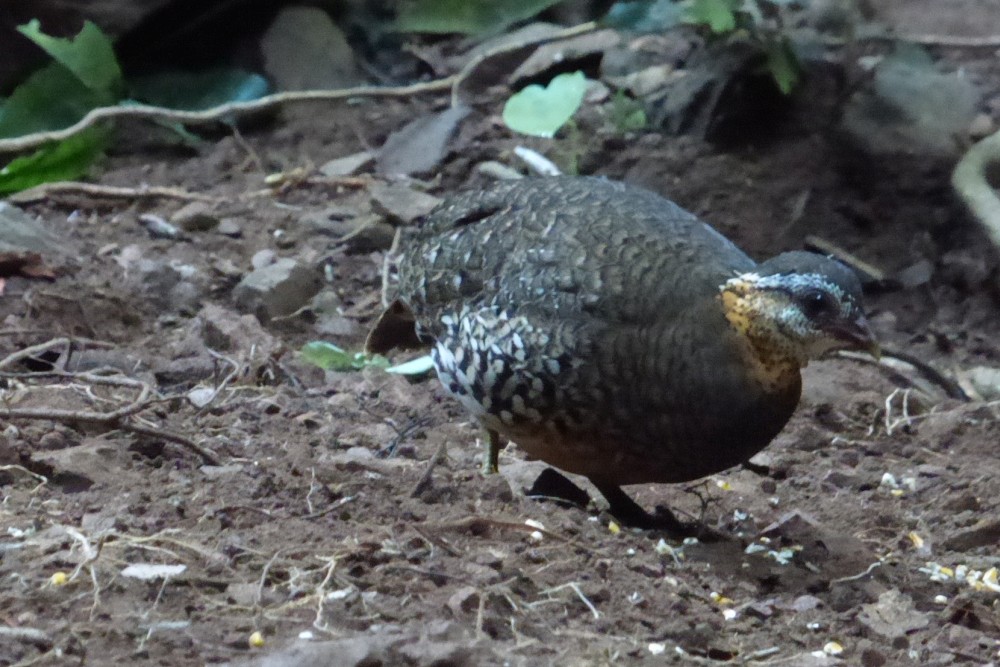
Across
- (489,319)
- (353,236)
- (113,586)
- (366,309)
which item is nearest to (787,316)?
(489,319)

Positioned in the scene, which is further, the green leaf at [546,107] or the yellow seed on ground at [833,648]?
the green leaf at [546,107]

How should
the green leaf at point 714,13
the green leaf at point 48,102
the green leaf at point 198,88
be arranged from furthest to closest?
the green leaf at point 198,88, the green leaf at point 48,102, the green leaf at point 714,13

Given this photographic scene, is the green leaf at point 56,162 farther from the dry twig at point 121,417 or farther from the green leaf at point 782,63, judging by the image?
the green leaf at point 782,63

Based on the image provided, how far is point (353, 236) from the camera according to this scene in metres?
6.39

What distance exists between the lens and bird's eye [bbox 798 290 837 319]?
3.56 metres

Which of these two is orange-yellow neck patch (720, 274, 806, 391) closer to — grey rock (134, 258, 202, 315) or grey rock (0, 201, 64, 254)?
grey rock (134, 258, 202, 315)

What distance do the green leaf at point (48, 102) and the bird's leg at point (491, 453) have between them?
364 cm

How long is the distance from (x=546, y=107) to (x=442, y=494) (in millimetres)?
3340

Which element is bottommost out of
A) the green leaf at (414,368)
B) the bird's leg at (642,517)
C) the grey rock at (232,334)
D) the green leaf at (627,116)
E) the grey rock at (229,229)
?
the grey rock at (229,229)

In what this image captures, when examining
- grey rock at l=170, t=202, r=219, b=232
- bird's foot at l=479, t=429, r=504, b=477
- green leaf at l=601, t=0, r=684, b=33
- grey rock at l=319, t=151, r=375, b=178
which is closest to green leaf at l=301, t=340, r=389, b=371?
bird's foot at l=479, t=429, r=504, b=477

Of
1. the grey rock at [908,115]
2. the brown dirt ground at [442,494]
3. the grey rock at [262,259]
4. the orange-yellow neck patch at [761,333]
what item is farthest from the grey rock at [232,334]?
the grey rock at [908,115]

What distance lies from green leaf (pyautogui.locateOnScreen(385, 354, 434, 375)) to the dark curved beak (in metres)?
2.05

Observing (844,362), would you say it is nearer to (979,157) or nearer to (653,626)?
(979,157)

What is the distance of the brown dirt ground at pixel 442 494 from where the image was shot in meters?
2.80
